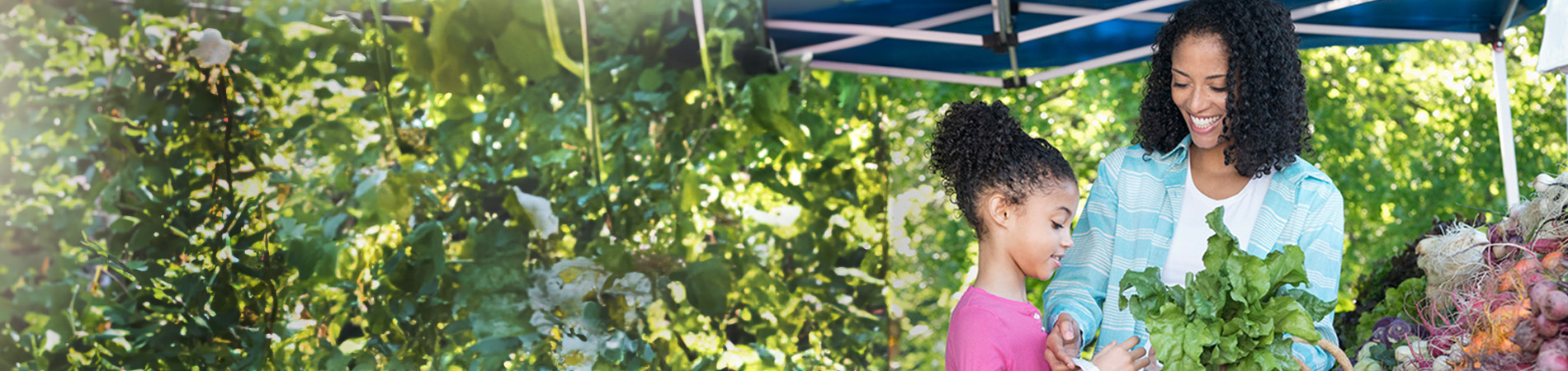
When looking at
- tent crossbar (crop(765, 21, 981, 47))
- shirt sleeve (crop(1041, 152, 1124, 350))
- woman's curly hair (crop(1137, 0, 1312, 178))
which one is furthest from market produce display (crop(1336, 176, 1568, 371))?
tent crossbar (crop(765, 21, 981, 47))

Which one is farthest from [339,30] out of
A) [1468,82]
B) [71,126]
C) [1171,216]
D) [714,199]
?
[1468,82]

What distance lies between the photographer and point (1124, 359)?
4.05ft

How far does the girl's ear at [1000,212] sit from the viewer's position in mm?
1432

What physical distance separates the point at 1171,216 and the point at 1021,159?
0.79 feet

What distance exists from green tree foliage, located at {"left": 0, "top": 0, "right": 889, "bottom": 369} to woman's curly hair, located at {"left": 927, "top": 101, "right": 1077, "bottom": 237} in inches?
36.3

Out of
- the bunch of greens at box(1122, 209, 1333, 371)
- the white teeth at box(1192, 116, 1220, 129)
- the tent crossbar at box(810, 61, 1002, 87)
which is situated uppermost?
the white teeth at box(1192, 116, 1220, 129)

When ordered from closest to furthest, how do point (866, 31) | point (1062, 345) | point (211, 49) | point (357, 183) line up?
point (1062, 345) < point (211, 49) < point (357, 183) < point (866, 31)

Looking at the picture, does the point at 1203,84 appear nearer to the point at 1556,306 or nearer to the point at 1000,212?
the point at 1000,212

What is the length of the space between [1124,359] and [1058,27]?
1550 millimetres

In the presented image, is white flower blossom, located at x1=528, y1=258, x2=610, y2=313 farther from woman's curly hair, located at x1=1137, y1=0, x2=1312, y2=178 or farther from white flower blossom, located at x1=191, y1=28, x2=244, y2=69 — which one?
woman's curly hair, located at x1=1137, y1=0, x2=1312, y2=178

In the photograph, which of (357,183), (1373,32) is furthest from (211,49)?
(1373,32)

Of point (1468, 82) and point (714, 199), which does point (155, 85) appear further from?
point (1468, 82)

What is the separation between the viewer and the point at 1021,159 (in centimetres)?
143

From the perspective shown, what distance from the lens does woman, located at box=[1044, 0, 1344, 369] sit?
1.37 meters
